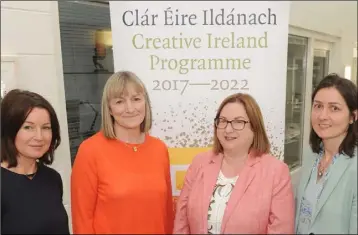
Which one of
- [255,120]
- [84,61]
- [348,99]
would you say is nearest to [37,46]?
[84,61]

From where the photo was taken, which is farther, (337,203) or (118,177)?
(118,177)

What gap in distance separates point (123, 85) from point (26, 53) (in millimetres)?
815

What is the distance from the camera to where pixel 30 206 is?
1369 mm

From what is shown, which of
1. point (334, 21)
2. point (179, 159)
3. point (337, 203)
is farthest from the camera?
point (334, 21)

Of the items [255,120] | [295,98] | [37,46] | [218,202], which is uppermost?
[37,46]

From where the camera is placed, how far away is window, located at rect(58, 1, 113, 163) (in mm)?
2340

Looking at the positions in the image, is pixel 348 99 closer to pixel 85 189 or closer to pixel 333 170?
pixel 333 170

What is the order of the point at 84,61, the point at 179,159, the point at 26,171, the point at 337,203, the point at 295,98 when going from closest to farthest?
the point at 337,203, the point at 26,171, the point at 179,159, the point at 84,61, the point at 295,98

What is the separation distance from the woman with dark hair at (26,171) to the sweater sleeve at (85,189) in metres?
0.07

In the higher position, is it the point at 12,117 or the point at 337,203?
the point at 12,117

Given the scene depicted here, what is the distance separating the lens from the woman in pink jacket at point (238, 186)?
144 cm

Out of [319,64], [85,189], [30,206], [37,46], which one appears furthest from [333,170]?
[319,64]

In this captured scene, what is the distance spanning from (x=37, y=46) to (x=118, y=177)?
1022 millimetres

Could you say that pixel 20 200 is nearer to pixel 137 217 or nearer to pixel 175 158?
pixel 137 217
